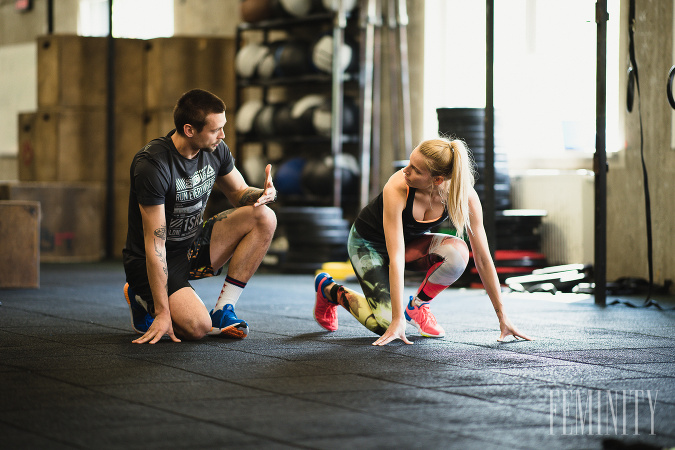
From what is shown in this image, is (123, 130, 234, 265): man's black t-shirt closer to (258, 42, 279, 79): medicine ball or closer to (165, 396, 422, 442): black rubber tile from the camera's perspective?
(165, 396, 422, 442): black rubber tile

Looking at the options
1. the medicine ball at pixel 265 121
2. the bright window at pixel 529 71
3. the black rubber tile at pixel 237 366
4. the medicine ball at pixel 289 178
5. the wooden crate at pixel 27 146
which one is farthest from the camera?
the wooden crate at pixel 27 146

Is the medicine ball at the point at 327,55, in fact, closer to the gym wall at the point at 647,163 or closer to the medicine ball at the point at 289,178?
the medicine ball at the point at 289,178

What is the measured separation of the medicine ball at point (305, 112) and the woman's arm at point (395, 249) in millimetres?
4310

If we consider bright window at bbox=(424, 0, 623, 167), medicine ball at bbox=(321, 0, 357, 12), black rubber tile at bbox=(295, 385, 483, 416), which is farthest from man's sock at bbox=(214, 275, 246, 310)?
medicine ball at bbox=(321, 0, 357, 12)

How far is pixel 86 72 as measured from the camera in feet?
27.8

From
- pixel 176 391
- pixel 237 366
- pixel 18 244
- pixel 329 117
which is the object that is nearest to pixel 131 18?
pixel 329 117

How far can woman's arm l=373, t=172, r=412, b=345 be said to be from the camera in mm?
2988

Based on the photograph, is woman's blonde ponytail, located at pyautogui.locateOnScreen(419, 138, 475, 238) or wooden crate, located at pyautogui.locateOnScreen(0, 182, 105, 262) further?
wooden crate, located at pyautogui.locateOnScreen(0, 182, 105, 262)

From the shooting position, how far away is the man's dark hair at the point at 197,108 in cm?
300

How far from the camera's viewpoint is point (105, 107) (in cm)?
853

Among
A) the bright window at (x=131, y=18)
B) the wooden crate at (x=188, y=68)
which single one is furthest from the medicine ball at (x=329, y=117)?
the bright window at (x=131, y=18)

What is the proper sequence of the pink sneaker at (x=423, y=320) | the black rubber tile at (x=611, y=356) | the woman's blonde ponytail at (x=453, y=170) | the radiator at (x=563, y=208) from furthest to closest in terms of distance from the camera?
1. the radiator at (x=563, y=208)
2. the pink sneaker at (x=423, y=320)
3. the woman's blonde ponytail at (x=453, y=170)
4. the black rubber tile at (x=611, y=356)

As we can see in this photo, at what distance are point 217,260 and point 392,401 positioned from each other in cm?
143

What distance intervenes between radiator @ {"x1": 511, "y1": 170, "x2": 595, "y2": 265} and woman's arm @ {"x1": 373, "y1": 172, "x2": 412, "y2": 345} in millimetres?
3378
